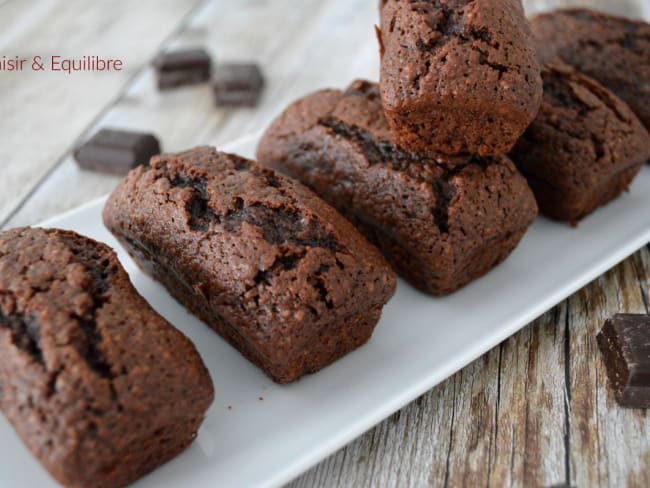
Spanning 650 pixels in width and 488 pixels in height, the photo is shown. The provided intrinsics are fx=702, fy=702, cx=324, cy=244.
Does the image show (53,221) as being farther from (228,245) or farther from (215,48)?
(215,48)

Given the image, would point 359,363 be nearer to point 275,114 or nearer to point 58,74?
point 275,114

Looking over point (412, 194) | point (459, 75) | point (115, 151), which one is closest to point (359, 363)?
point (412, 194)

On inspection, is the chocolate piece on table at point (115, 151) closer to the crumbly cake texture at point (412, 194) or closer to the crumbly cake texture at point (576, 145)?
the crumbly cake texture at point (412, 194)

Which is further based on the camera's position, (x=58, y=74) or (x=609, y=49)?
(x=58, y=74)

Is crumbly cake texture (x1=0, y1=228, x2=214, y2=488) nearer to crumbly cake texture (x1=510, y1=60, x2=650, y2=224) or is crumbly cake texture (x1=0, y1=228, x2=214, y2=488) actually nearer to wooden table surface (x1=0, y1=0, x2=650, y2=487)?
wooden table surface (x1=0, y1=0, x2=650, y2=487)

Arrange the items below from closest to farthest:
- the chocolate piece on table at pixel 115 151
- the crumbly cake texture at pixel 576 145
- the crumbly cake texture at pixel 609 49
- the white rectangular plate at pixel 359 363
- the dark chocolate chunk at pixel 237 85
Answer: the white rectangular plate at pixel 359 363 < the crumbly cake texture at pixel 576 145 < the crumbly cake texture at pixel 609 49 < the chocolate piece on table at pixel 115 151 < the dark chocolate chunk at pixel 237 85

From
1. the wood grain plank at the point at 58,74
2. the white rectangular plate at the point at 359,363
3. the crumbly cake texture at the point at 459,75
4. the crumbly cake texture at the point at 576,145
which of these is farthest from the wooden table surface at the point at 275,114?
the crumbly cake texture at the point at 459,75
